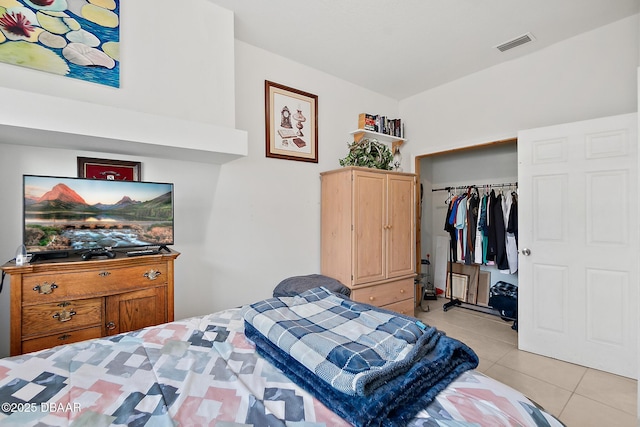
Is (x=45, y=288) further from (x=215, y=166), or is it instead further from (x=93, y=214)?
(x=215, y=166)

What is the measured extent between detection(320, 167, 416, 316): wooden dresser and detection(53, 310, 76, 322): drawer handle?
2.00 metres

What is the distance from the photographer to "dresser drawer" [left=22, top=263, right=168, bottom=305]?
1468mm

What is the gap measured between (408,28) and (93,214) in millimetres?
2642

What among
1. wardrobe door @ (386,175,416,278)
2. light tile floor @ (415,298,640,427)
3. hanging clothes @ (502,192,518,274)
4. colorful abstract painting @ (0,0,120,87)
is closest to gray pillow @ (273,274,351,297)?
wardrobe door @ (386,175,416,278)

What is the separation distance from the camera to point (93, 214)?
1.74 m

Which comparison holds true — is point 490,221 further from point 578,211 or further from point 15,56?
point 15,56

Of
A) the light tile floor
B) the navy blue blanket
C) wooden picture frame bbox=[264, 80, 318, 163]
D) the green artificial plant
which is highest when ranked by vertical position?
wooden picture frame bbox=[264, 80, 318, 163]

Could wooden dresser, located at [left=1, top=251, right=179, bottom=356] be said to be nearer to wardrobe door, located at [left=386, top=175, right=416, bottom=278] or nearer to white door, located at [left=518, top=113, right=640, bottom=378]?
wardrobe door, located at [left=386, top=175, right=416, bottom=278]

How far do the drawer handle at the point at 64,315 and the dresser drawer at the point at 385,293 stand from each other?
2.02 meters

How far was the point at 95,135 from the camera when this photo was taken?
159 centimetres

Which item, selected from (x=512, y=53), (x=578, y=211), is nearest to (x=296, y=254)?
(x=578, y=211)

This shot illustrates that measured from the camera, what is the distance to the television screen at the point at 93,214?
1587 millimetres

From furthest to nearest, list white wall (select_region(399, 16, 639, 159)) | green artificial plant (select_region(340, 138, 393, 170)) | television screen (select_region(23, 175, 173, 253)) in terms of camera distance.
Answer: green artificial plant (select_region(340, 138, 393, 170))
white wall (select_region(399, 16, 639, 159))
television screen (select_region(23, 175, 173, 253))

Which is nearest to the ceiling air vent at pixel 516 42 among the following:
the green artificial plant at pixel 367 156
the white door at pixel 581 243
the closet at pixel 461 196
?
the white door at pixel 581 243
